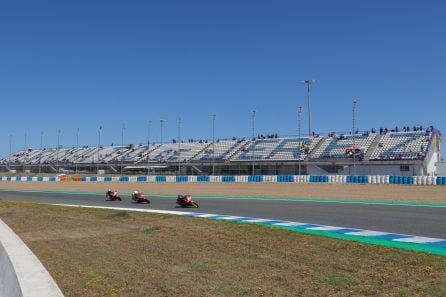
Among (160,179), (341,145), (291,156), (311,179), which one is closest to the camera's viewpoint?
(311,179)

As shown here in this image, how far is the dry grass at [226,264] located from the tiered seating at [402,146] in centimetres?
3875

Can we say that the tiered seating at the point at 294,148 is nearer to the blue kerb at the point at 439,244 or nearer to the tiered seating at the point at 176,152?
the tiered seating at the point at 176,152

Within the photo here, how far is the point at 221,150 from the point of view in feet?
220

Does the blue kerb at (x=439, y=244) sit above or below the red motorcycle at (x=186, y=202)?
below

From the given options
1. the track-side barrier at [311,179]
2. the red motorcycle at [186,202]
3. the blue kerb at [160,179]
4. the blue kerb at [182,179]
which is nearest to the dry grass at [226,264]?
the red motorcycle at [186,202]

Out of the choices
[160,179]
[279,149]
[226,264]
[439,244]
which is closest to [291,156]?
[279,149]

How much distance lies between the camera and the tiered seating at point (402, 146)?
45747 millimetres

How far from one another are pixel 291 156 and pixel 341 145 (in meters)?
5.65

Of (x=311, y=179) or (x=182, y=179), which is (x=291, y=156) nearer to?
(x=182, y=179)

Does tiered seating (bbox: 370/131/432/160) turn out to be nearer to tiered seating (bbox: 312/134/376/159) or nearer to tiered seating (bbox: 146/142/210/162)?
tiered seating (bbox: 312/134/376/159)

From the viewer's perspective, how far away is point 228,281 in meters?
5.87

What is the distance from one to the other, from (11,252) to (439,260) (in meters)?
5.84

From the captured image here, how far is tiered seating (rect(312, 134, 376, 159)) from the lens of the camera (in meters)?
51.0

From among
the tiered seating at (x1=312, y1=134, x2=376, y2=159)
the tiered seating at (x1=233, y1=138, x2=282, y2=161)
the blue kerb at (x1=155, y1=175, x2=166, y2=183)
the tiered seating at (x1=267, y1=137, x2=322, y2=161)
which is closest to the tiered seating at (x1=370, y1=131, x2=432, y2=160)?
the tiered seating at (x1=312, y1=134, x2=376, y2=159)
